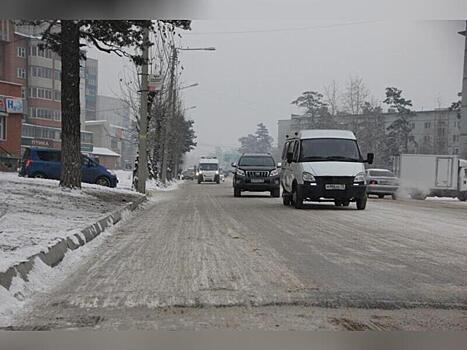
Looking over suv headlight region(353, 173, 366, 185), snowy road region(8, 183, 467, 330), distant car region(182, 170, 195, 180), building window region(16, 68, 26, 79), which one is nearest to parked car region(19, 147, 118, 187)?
suv headlight region(353, 173, 366, 185)

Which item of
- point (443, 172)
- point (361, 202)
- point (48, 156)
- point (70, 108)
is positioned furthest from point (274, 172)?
point (443, 172)

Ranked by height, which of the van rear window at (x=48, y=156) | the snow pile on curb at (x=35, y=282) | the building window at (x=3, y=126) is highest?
the building window at (x=3, y=126)

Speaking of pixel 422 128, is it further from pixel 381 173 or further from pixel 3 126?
pixel 3 126

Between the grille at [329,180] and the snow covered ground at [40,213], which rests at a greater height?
the grille at [329,180]

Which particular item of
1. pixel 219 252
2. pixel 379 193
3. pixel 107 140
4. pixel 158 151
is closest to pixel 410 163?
pixel 379 193

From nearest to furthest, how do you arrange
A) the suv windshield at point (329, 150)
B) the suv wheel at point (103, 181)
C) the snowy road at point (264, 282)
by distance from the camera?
the snowy road at point (264, 282)
the suv windshield at point (329, 150)
the suv wheel at point (103, 181)

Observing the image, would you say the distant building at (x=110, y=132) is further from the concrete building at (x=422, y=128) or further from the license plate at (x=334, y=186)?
the license plate at (x=334, y=186)

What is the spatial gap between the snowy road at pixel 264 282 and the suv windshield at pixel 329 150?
5.32m

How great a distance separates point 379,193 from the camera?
29.4 meters

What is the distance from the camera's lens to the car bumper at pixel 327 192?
16156 millimetres

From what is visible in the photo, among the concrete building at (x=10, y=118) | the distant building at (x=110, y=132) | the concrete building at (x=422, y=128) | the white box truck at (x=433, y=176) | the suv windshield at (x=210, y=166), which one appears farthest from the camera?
the distant building at (x=110, y=132)

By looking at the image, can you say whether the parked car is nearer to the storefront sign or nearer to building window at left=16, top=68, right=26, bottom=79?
the storefront sign

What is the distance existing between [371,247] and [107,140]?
84.0 metres

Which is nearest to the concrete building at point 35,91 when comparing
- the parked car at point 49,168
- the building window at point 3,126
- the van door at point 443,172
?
Result: the building window at point 3,126
